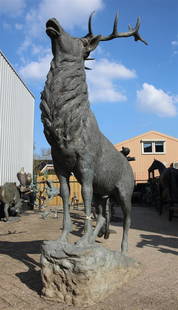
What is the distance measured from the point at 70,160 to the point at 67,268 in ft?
3.73

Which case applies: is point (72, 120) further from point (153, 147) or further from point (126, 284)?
point (153, 147)

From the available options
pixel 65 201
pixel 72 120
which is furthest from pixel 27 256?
pixel 72 120

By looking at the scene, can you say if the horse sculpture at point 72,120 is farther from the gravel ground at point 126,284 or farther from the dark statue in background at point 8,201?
the dark statue in background at point 8,201

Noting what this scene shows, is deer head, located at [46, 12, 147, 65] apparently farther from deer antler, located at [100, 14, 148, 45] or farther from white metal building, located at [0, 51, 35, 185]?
white metal building, located at [0, 51, 35, 185]

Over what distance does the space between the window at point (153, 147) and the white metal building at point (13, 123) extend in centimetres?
1398

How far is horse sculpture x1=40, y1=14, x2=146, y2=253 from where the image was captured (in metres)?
3.21

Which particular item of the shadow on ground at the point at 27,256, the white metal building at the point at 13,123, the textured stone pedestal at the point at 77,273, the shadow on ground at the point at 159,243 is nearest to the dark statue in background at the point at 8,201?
the white metal building at the point at 13,123

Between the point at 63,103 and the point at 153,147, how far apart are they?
24754mm

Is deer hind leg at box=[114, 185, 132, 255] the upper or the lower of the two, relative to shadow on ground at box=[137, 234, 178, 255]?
upper

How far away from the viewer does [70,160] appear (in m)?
3.34

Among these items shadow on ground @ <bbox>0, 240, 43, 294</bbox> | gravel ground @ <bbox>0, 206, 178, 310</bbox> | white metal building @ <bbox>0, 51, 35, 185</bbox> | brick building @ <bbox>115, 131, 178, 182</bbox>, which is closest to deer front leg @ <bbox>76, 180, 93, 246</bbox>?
gravel ground @ <bbox>0, 206, 178, 310</bbox>

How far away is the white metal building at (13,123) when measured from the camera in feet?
37.4

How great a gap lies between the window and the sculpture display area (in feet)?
78.5

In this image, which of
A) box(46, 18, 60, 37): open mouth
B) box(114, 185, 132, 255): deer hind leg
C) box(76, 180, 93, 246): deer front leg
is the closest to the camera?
box(46, 18, 60, 37): open mouth
